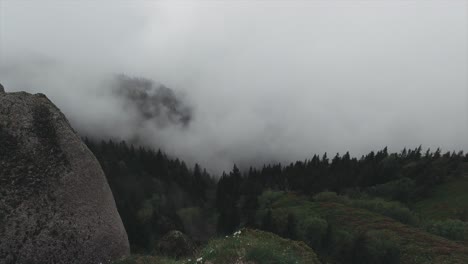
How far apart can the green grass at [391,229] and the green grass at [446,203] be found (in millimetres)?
46200

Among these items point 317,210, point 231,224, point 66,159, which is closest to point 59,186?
point 66,159

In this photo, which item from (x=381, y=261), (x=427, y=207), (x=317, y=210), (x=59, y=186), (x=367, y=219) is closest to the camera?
(x=59, y=186)

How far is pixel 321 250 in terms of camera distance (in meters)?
99.8

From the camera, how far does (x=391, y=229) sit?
99000 millimetres

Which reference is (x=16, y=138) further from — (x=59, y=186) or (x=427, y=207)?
(x=427, y=207)

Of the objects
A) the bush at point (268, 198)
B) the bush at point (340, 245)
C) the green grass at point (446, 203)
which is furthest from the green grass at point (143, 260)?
the green grass at point (446, 203)

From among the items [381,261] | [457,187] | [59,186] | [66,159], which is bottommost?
[381,261]

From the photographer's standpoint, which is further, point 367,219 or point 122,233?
point 367,219

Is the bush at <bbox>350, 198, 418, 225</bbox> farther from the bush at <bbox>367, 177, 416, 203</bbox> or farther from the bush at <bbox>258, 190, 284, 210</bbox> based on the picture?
the bush at <bbox>367, 177, 416, 203</bbox>

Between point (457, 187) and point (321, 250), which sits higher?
point (457, 187)

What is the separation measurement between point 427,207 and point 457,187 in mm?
25016

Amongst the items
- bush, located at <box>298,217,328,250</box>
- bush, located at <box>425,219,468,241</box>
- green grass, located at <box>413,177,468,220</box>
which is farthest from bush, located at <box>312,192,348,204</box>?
bush, located at <box>298,217,328,250</box>

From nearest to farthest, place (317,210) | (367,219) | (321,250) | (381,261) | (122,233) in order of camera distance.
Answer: (122,233) < (381,261) < (321,250) < (367,219) < (317,210)

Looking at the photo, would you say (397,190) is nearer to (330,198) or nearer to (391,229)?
(330,198)
